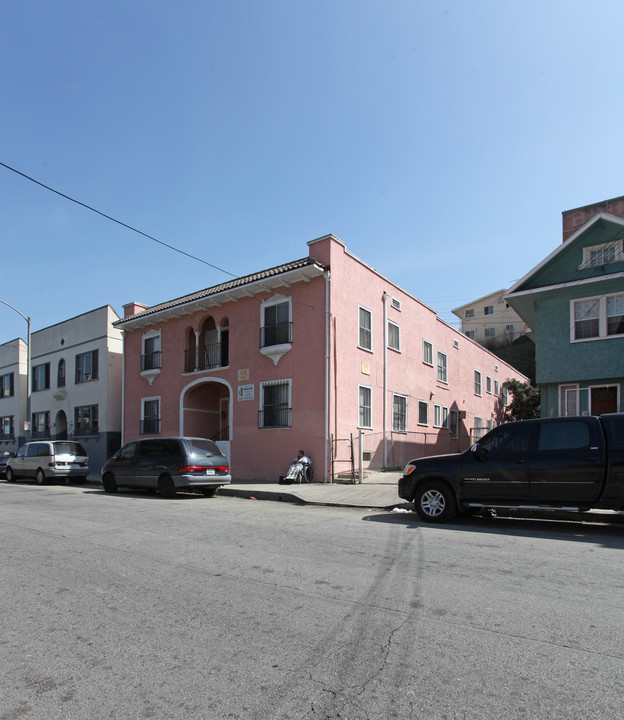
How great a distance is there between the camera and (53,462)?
70.2 feet

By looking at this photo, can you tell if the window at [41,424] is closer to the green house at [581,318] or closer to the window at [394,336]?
the window at [394,336]

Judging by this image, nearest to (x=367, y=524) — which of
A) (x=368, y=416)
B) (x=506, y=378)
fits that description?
(x=368, y=416)

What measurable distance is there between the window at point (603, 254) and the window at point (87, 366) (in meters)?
23.5

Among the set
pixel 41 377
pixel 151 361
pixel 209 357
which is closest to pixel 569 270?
pixel 209 357

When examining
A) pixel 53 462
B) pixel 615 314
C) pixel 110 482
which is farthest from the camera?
pixel 53 462

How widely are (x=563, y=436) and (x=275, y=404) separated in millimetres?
11949

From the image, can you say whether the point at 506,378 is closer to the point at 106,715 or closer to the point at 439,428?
the point at 439,428

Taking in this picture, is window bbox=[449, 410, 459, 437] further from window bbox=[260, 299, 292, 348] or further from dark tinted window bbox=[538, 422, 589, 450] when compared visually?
dark tinted window bbox=[538, 422, 589, 450]

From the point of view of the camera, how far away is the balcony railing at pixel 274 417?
19.2 metres

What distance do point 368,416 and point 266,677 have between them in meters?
17.0

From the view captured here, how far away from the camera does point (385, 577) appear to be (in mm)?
5949

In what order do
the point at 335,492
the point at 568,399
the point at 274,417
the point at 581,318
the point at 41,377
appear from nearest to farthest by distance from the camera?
1. the point at 335,492
2. the point at 581,318
3. the point at 568,399
4. the point at 274,417
5. the point at 41,377

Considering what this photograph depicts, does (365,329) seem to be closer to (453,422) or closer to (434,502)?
(453,422)

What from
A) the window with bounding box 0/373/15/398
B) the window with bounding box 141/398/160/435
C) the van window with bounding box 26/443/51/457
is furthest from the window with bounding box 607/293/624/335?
the window with bounding box 0/373/15/398
